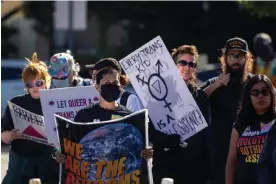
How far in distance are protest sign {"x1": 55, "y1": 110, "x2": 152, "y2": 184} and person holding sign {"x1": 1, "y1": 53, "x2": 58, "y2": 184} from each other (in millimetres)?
1298

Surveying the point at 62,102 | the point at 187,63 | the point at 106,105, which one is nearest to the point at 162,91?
the point at 187,63

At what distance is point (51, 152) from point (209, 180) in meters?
1.34

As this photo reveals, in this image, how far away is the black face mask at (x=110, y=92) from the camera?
244 inches

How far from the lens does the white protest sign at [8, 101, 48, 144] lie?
282 inches

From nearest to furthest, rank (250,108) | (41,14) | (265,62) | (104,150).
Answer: (104,150) < (250,108) < (265,62) < (41,14)

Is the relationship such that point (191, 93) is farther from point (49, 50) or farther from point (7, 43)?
point (7, 43)

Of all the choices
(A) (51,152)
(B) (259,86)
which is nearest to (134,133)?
(B) (259,86)

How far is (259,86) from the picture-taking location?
629cm

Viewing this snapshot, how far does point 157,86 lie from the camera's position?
736 centimetres

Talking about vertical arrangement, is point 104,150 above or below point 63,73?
below

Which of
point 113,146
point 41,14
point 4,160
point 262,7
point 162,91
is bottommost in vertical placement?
point 4,160

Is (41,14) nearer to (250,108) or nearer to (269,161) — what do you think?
(250,108)

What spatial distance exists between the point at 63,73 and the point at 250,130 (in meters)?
2.23

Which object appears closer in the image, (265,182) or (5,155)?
(265,182)
